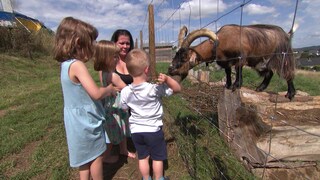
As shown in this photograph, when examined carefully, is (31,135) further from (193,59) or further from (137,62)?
(137,62)

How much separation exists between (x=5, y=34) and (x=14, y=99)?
1037cm

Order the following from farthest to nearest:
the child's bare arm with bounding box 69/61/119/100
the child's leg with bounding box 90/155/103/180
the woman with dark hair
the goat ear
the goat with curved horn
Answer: the goat ear < the goat with curved horn < the woman with dark hair < the child's leg with bounding box 90/155/103/180 < the child's bare arm with bounding box 69/61/119/100

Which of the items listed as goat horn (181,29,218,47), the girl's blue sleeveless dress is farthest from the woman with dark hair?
goat horn (181,29,218,47)

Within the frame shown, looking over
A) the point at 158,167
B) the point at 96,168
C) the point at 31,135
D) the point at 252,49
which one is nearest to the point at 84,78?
the point at 96,168

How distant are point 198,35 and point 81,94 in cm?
215

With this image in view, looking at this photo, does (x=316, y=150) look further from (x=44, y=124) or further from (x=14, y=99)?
(x=14, y=99)

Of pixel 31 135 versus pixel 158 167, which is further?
pixel 31 135

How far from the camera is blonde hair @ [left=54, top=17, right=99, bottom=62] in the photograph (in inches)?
82.7

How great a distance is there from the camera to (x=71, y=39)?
2105mm

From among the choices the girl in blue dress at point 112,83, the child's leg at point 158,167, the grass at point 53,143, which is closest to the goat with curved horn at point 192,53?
the grass at point 53,143

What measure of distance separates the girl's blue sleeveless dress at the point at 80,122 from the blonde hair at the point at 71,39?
160mm

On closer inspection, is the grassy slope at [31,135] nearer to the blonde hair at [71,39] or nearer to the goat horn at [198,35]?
the blonde hair at [71,39]

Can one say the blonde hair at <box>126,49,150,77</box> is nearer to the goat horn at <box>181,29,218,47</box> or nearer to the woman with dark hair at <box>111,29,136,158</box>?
the woman with dark hair at <box>111,29,136,158</box>

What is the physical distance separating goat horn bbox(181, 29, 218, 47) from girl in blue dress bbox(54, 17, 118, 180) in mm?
1852
